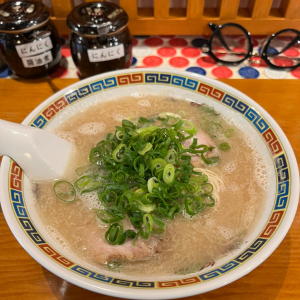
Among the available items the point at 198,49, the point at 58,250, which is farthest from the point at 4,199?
the point at 198,49

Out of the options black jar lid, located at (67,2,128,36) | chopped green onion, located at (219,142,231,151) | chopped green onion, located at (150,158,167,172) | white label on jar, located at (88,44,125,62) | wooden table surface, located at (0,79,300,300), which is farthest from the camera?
white label on jar, located at (88,44,125,62)

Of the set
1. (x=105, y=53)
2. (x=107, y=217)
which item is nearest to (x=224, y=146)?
(x=107, y=217)

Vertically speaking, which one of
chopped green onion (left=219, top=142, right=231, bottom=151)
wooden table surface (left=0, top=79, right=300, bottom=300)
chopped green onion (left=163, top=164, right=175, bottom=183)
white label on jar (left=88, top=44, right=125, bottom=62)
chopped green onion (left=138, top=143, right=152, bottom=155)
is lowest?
wooden table surface (left=0, top=79, right=300, bottom=300)

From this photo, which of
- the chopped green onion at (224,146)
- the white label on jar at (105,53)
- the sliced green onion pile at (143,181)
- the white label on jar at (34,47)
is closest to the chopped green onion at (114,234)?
the sliced green onion pile at (143,181)

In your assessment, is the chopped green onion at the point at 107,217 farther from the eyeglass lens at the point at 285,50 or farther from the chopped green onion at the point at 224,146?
the eyeglass lens at the point at 285,50

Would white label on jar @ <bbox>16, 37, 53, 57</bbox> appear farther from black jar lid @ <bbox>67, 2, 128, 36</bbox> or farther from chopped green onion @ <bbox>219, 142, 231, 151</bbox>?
chopped green onion @ <bbox>219, 142, 231, 151</bbox>

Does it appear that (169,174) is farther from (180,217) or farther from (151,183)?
(180,217)

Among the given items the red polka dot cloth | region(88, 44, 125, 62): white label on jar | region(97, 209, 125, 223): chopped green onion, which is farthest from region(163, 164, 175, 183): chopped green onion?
the red polka dot cloth

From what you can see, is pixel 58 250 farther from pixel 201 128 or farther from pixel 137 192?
pixel 201 128
